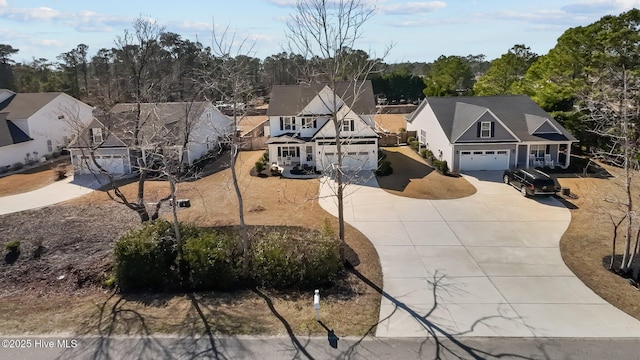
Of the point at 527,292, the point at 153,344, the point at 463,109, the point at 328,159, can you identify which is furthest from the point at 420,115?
the point at 153,344

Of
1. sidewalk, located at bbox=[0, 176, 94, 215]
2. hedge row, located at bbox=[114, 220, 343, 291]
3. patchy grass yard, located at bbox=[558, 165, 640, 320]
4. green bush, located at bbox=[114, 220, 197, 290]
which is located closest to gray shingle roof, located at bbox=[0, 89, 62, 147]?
sidewalk, located at bbox=[0, 176, 94, 215]

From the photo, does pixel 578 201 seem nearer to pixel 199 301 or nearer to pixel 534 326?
pixel 534 326

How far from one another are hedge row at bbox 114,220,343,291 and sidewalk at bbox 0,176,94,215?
48.5 ft

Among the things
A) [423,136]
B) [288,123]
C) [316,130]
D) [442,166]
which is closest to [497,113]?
[423,136]

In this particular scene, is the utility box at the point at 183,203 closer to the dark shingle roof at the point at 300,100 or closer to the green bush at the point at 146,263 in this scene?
the green bush at the point at 146,263

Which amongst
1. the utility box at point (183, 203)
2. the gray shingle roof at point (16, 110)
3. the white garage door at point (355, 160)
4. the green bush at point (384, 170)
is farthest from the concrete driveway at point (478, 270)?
the gray shingle roof at point (16, 110)

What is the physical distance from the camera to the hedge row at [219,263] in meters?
16.5

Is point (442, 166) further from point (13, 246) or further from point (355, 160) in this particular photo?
point (13, 246)

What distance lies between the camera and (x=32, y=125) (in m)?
40.9

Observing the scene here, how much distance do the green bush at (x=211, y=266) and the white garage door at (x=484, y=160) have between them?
70.4ft

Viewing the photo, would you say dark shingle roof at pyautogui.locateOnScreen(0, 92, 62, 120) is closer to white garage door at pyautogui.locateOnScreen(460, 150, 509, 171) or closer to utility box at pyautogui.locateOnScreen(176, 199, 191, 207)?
utility box at pyautogui.locateOnScreen(176, 199, 191, 207)

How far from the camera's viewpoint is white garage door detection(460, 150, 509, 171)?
3325cm

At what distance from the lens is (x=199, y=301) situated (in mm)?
15625

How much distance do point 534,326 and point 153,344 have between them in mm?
11129
